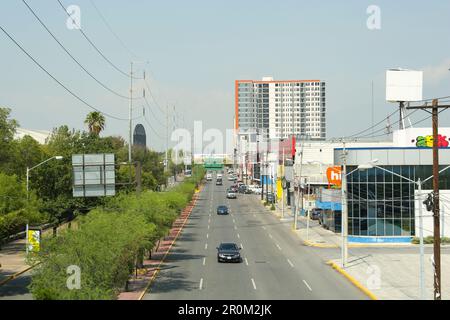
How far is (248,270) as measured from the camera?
39.7 metres

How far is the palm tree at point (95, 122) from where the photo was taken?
96438 millimetres

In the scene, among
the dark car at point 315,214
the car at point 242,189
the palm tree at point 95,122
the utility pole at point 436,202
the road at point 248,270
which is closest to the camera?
the utility pole at point 436,202

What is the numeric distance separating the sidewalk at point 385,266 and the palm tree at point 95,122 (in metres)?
44.2

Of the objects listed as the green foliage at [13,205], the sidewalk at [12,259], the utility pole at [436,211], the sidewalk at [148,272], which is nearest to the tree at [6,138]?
the sidewalk at [12,259]

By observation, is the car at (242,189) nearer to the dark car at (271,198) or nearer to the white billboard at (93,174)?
the dark car at (271,198)

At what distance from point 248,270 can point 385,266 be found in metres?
9.92

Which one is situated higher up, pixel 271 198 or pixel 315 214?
pixel 271 198

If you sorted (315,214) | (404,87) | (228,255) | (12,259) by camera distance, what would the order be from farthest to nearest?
(315,214)
(404,87)
(12,259)
(228,255)

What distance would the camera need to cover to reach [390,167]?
57.4 m

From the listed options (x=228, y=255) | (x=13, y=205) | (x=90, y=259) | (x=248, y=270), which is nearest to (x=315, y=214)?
(x=228, y=255)

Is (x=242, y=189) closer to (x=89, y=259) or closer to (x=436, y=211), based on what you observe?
(x=436, y=211)

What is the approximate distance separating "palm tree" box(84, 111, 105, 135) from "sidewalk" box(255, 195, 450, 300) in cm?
4421
